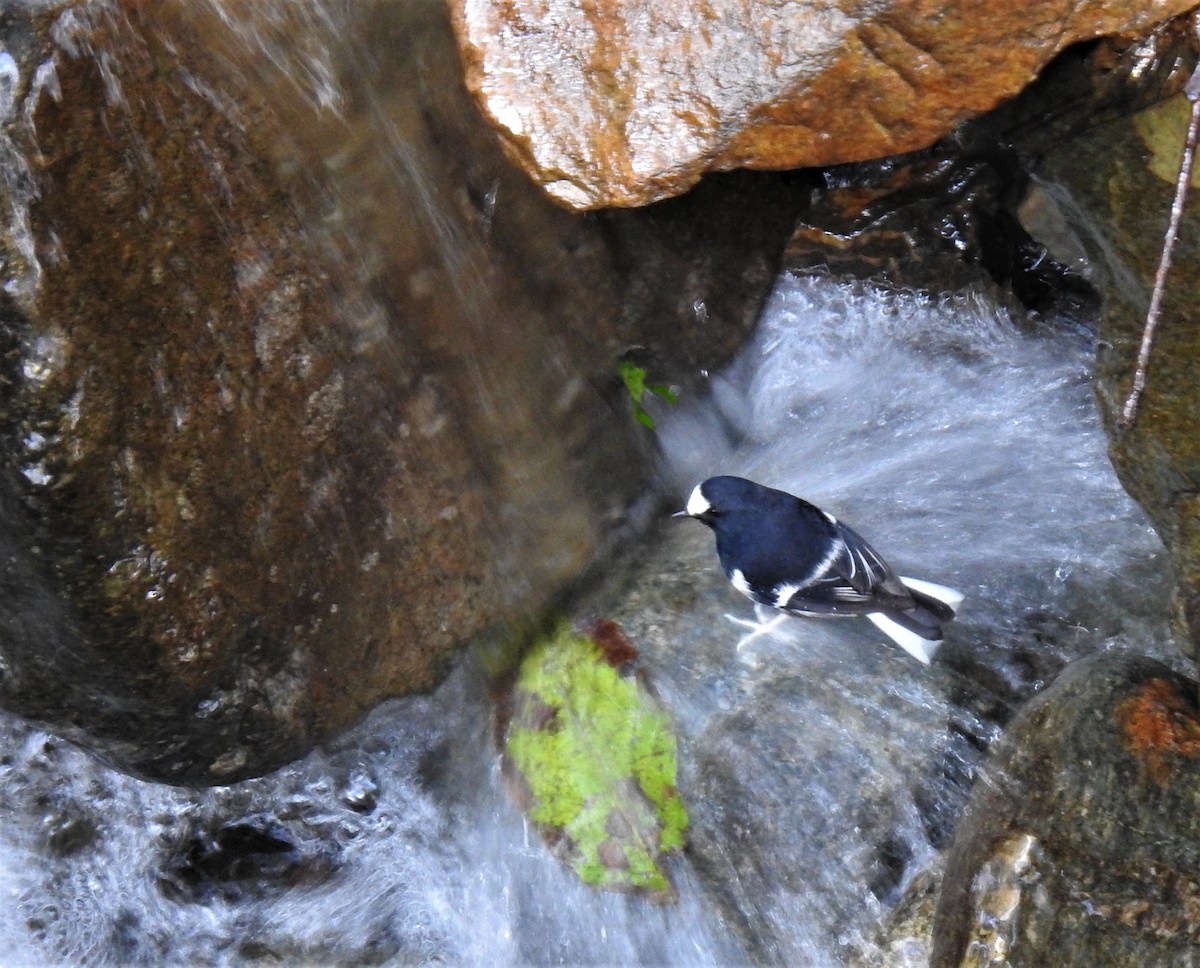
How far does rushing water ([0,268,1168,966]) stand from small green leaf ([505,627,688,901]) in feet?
0.31

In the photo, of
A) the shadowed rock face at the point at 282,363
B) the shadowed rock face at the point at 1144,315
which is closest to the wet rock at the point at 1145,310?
the shadowed rock face at the point at 1144,315

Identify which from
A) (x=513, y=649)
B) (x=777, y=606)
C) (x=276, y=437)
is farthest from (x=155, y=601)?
(x=777, y=606)

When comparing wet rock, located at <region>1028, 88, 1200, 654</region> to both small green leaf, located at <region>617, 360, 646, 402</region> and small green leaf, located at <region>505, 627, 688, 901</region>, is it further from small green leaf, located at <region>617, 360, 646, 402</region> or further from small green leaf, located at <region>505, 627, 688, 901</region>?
small green leaf, located at <region>505, 627, 688, 901</region>

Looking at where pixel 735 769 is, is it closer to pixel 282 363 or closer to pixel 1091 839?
pixel 1091 839

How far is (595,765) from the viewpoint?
13.2 feet

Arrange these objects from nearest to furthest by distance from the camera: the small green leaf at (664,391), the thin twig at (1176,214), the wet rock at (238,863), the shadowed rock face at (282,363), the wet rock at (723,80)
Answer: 1. the shadowed rock face at (282,363)
2. the thin twig at (1176,214)
3. the wet rock at (723,80)
4. the wet rock at (238,863)
5. the small green leaf at (664,391)

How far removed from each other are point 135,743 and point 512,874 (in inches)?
60.6

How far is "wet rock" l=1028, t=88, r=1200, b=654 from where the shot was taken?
296 centimetres

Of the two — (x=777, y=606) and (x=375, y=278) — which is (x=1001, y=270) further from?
(x=375, y=278)

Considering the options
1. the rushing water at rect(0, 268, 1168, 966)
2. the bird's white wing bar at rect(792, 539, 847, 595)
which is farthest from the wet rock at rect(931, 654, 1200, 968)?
the bird's white wing bar at rect(792, 539, 847, 595)

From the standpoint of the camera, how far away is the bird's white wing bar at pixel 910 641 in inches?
153

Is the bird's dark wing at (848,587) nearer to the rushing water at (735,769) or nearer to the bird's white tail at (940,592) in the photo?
the bird's white tail at (940,592)

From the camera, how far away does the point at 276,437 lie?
3.18 meters

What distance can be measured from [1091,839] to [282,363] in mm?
2670
